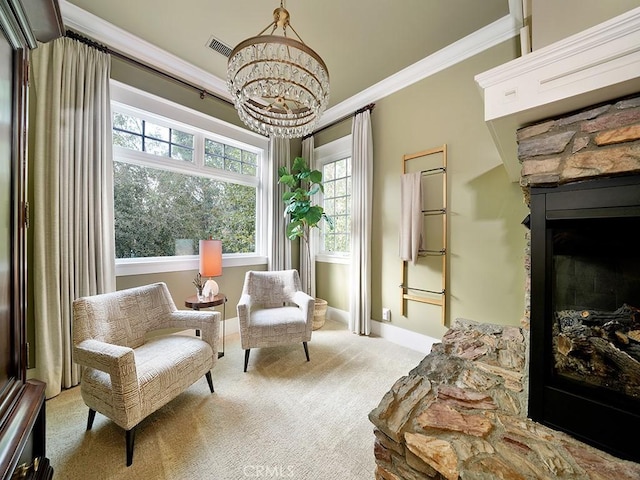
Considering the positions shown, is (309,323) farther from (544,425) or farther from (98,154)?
(98,154)

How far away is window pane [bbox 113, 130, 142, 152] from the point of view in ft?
8.27

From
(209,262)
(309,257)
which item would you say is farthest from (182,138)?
(309,257)

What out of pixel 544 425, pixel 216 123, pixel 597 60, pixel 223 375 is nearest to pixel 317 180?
pixel 216 123

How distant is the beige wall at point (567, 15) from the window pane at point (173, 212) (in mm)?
3155

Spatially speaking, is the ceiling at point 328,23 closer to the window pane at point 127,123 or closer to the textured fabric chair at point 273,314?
the window pane at point 127,123

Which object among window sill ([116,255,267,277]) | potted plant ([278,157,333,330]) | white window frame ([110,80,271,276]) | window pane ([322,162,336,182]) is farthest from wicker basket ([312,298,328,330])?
window pane ([322,162,336,182])

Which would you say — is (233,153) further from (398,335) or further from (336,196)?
(398,335)

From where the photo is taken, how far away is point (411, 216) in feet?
8.90

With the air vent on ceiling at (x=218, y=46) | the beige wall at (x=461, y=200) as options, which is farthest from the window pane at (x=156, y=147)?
the beige wall at (x=461, y=200)

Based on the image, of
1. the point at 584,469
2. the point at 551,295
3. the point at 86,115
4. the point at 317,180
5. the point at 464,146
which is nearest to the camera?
the point at 584,469

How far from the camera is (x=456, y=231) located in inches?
99.9

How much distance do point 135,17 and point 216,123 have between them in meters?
1.11

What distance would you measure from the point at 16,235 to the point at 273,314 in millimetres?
1931

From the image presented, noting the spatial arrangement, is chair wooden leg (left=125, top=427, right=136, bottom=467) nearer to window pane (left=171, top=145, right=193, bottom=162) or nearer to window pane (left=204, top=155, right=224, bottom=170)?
window pane (left=171, top=145, right=193, bottom=162)
